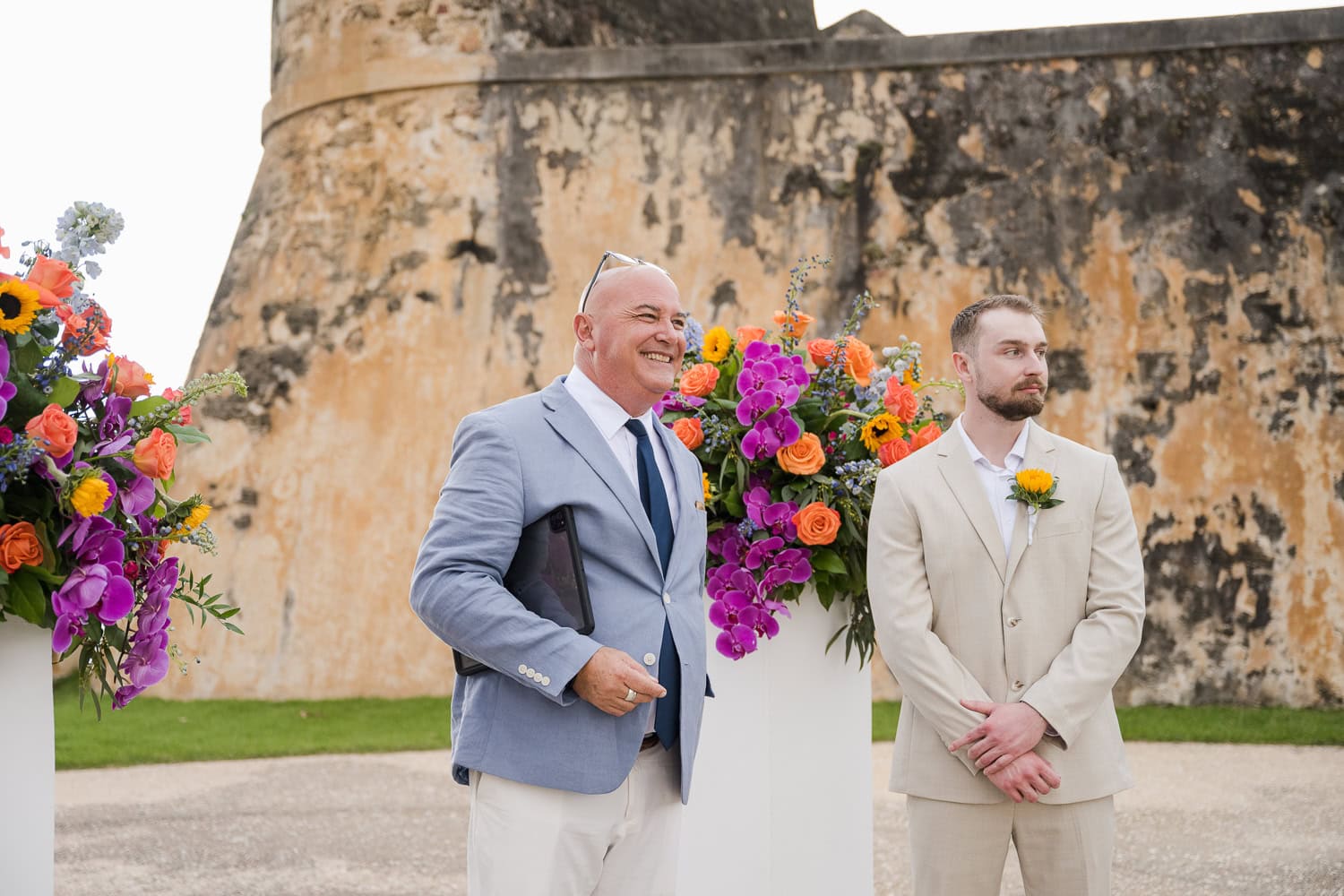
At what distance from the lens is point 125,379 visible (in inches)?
94.7

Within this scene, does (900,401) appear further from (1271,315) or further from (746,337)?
(1271,315)

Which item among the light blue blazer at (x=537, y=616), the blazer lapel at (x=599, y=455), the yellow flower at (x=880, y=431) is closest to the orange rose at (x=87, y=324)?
the light blue blazer at (x=537, y=616)

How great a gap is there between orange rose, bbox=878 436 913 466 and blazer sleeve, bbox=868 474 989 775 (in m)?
0.56

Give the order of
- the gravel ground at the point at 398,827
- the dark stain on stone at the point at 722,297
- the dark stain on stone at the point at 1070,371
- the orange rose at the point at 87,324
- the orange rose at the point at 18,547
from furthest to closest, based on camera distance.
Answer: the dark stain on stone at the point at 722,297
the dark stain on stone at the point at 1070,371
the gravel ground at the point at 398,827
the orange rose at the point at 87,324
the orange rose at the point at 18,547

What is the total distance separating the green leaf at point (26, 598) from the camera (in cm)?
217

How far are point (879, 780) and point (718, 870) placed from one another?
3769 mm

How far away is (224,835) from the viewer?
223 inches

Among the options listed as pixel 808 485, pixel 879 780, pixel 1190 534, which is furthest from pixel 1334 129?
pixel 808 485

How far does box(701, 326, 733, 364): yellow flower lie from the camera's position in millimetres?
3695

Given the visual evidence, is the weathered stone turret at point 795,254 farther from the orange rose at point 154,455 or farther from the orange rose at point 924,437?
the orange rose at point 154,455

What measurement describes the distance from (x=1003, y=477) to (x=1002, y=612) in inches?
13.3

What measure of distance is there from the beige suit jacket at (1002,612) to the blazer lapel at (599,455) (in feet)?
2.25

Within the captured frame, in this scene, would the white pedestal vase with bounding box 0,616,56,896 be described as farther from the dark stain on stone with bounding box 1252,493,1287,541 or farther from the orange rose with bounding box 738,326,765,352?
the dark stain on stone with bounding box 1252,493,1287,541

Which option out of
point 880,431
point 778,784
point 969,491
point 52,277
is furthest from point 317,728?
point 969,491
